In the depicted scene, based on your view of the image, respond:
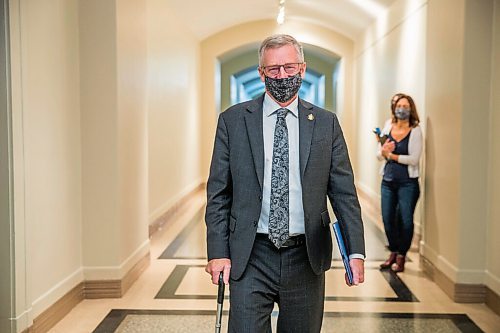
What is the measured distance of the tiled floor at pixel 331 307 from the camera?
14.7ft

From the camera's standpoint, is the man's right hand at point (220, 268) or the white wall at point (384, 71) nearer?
the man's right hand at point (220, 268)

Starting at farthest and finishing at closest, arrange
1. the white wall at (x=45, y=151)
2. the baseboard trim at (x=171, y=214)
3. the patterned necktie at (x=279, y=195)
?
the baseboard trim at (x=171, y=214) → the white wall at (x=45, y=151) → the patterned necktie at (x=279, y=195)

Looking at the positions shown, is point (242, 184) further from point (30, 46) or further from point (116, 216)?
point (116, 216)

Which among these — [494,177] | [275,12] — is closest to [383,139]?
[494,177]

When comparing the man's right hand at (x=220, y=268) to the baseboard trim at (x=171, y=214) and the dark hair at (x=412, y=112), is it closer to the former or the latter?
the dark hair at (x=412, y=112)

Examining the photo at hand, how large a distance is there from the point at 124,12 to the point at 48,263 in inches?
82.2

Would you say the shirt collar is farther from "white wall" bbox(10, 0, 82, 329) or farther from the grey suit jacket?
"white wall" bbox(10, 0, 82, 329)

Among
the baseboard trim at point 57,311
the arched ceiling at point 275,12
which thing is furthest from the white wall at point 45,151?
the arched ceiling at point 275,12

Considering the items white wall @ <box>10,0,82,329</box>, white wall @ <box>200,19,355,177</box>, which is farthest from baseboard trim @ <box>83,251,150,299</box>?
white wall @ <box>200,19,355,177</box>

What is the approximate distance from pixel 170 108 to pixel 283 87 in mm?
7069

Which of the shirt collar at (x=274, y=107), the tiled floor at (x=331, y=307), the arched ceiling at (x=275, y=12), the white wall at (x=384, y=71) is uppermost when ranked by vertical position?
the arched ceiling at (x=275, y=12)

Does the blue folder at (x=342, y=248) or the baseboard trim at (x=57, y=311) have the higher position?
the blue folder at (x=342, y=248)

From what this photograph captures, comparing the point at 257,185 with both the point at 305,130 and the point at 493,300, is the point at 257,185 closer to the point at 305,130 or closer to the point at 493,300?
the point at 305,130

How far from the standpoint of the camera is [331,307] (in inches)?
194
